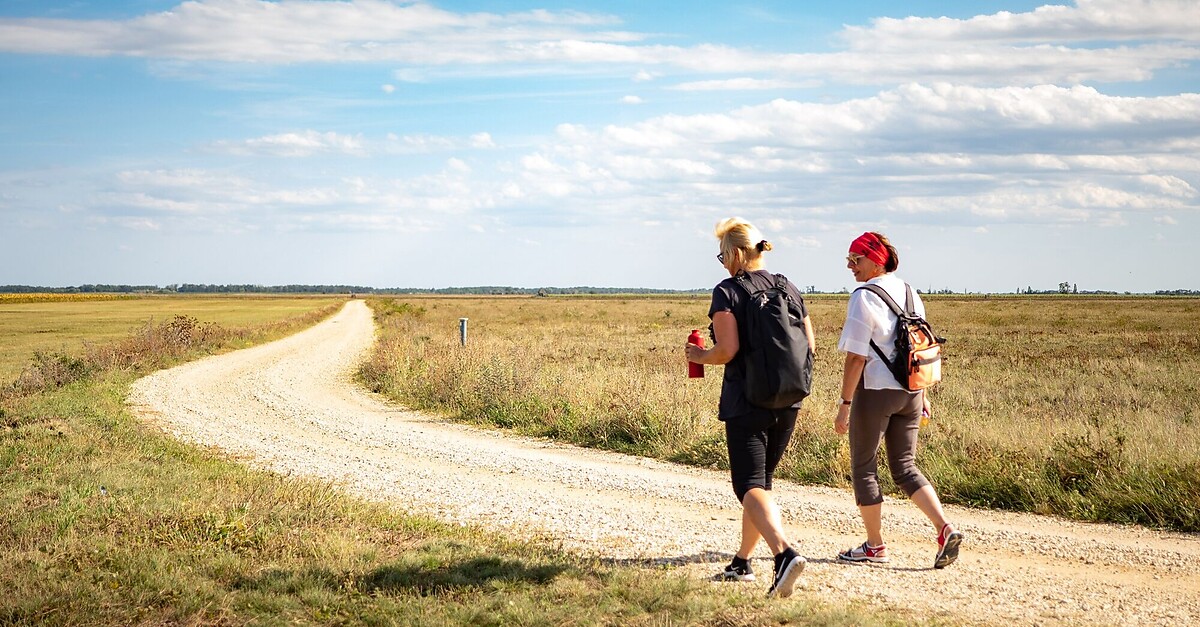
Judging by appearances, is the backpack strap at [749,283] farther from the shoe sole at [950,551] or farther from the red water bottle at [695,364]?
the shoe sole at [950,551]

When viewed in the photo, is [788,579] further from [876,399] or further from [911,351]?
[911,351]

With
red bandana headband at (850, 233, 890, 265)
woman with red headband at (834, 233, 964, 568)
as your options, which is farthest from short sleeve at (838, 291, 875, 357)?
red bandana headband at (850, 233, 890, 265)

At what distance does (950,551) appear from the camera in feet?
19.3

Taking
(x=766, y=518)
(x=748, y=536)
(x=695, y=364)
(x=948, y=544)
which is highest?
(x=695, y=364)

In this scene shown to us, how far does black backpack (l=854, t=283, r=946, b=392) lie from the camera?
5492 millimetres

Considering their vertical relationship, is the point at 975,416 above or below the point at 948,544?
below

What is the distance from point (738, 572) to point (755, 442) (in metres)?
1.00

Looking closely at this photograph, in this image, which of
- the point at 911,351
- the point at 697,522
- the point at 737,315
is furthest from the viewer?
the point at 697,522

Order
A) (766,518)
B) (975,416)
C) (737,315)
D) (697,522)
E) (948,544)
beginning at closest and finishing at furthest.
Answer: (737,315) < (766,518) < (948,544) < (697,522) < (975,416)

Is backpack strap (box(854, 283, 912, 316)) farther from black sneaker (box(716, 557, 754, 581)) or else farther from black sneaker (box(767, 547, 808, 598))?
black sneaker (box(716, 557, 754, 581))

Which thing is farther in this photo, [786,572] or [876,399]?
[876,399]

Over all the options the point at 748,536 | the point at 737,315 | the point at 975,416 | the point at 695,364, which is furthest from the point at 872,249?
the point at 975,416

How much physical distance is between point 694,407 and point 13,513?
301 inches

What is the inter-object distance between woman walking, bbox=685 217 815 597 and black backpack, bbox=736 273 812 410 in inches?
2.8
